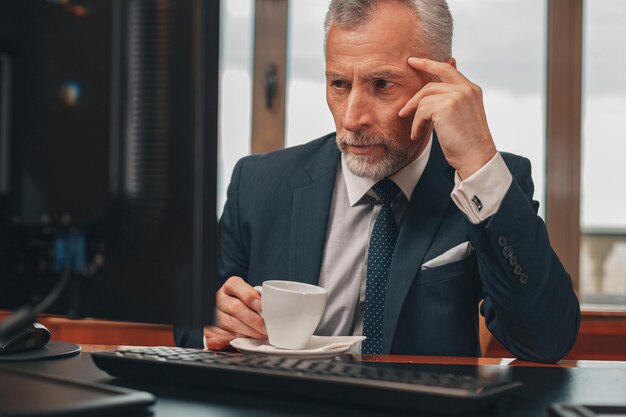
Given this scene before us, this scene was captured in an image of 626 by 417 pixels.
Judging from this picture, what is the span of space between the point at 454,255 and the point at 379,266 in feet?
0.47

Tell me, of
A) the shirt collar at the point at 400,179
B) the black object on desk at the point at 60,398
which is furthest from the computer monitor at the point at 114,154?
the shirt collar at the point at 400,179

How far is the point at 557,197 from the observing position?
3.03 meters

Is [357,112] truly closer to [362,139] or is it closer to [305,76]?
[362,139]

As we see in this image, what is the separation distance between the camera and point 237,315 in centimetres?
125

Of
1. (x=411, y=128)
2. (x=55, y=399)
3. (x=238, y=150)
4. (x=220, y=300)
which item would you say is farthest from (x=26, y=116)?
(x=238, y=150)

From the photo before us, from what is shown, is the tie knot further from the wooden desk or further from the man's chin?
the wooden desk

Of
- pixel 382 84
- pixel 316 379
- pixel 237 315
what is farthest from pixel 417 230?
pixel 316 379

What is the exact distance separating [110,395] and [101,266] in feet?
0.40

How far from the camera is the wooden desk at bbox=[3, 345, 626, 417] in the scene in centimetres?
74

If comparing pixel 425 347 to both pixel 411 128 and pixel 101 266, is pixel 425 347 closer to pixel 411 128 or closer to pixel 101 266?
pixel 411 128

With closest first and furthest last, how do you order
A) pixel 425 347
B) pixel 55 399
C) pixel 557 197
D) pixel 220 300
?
pixel 55 399
pixel 220 300
pixel 425 347
pixel 557 197

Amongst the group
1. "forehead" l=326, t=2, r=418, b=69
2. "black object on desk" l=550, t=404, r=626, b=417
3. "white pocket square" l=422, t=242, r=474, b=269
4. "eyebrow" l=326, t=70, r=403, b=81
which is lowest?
"black object on desk" l=550, t=404, r=626, b=417

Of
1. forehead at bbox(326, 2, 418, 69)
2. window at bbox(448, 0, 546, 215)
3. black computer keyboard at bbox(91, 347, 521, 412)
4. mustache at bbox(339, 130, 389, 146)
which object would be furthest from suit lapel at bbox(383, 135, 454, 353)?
window at bbox(448, 0, 546, 215)

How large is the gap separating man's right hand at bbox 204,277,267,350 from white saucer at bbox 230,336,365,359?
0.02m
